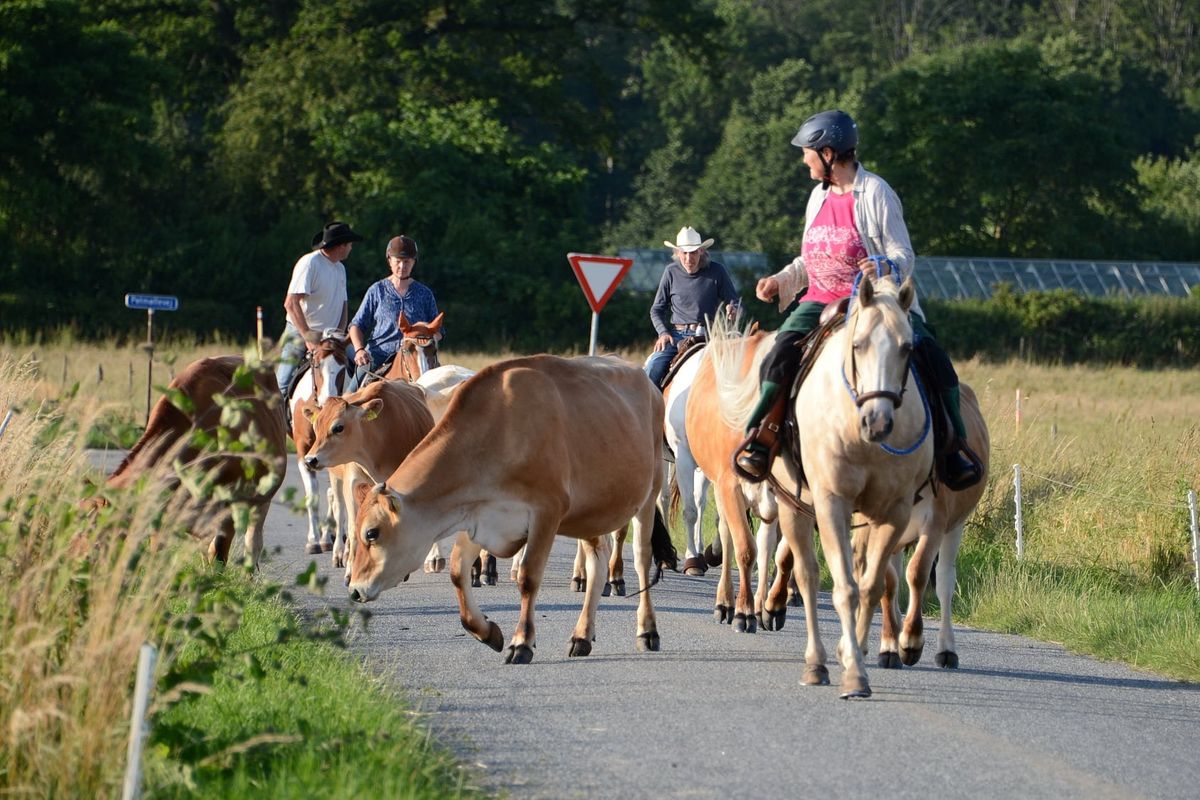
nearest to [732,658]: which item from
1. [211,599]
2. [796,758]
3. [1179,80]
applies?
[796,758]

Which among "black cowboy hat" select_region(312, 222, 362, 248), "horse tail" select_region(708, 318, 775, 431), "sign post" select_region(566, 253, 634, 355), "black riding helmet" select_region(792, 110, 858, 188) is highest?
"sign post" select_region(566, 253, 634, 355)

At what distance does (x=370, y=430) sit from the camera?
12.5 m

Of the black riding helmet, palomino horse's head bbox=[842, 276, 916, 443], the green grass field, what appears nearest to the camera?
the green grass field

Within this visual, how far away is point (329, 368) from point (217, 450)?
23.8ft

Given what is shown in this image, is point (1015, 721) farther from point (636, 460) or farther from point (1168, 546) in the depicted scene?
point (1168, 546)

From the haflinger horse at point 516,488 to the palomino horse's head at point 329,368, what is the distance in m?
4.39

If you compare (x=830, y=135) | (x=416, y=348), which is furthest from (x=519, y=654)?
(x=416, y=348)

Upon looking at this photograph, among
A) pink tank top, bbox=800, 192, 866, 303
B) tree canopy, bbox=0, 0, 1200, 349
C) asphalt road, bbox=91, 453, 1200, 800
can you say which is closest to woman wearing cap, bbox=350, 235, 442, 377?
asphalt road, bbox=91, 453, 1200, 800

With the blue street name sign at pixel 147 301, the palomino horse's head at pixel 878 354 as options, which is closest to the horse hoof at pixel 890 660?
the palomino horse's head at pixel 878 354

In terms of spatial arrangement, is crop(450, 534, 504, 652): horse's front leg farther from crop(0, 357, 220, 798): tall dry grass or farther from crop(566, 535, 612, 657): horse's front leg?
crop(0, 357, 220, 798): tall dry grass

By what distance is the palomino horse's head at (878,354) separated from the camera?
8391 millimetres

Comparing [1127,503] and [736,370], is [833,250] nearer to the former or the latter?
[736,370]

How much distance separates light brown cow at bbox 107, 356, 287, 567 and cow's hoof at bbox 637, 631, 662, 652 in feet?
7.14

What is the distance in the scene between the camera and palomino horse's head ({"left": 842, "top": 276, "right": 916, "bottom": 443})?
8.39 metres
